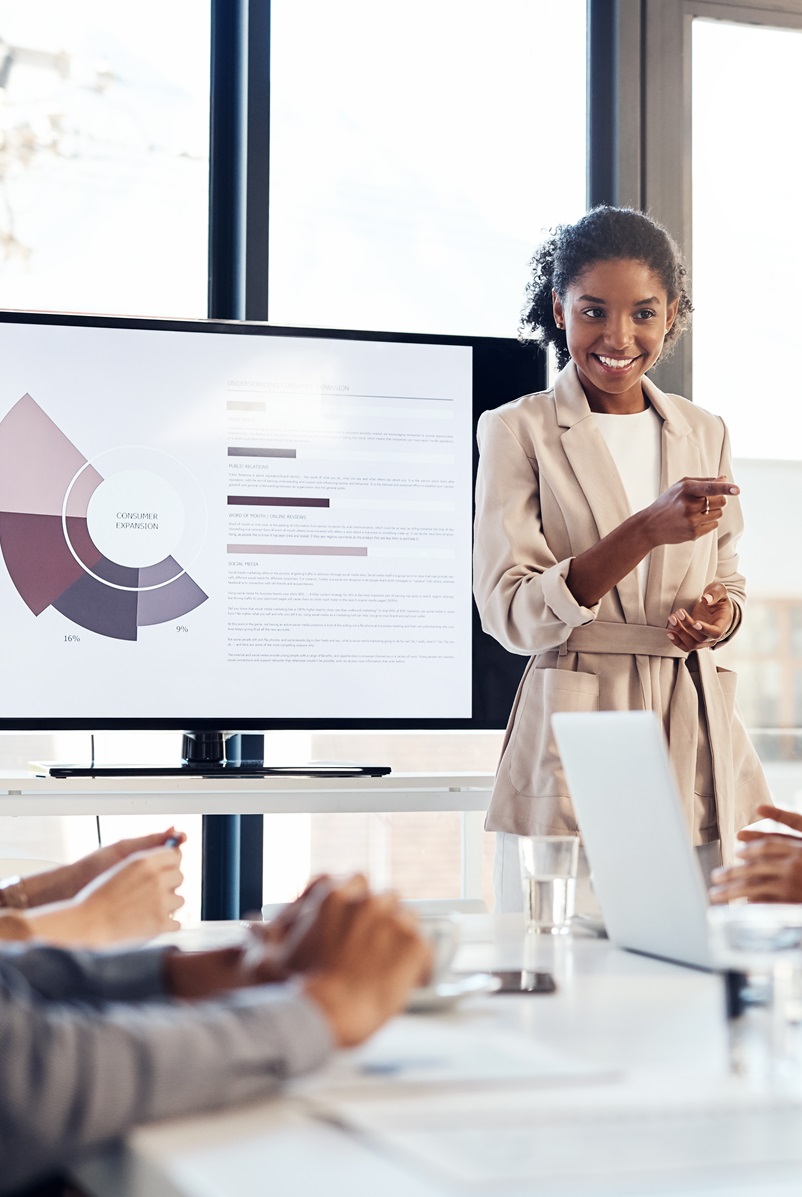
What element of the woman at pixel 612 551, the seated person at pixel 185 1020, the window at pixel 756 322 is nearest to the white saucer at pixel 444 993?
the seated person at pixel 185 1020

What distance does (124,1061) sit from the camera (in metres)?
0.73

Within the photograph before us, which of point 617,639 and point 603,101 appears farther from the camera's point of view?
point 603,101

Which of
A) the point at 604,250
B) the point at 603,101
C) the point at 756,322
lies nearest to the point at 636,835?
the point at 604,250

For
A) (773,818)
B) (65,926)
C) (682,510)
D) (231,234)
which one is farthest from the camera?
(231,234)

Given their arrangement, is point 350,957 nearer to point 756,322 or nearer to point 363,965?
point 363,965

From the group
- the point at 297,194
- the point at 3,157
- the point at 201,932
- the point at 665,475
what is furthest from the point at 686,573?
the point at 3,157

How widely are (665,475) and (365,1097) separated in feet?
5.94

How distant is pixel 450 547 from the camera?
305 centimetres

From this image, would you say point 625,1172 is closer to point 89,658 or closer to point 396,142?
point 89,658

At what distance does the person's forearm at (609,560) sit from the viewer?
7.09 ft

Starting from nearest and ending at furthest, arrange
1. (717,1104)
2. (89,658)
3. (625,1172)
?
1. (625,1172)
2. (717,1104)
3. (89,658)

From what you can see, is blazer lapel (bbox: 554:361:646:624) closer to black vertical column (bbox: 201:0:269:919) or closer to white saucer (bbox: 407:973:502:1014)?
black vertical column (bbox: 201:0:269:919)

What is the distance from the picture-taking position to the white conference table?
25.4 inches

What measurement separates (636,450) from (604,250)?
38 centimetres
